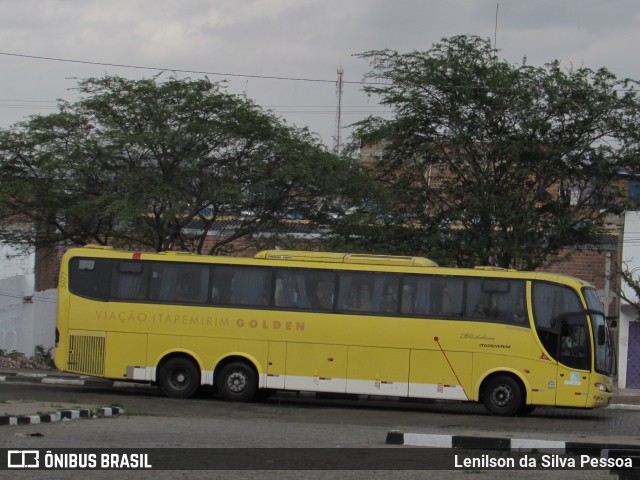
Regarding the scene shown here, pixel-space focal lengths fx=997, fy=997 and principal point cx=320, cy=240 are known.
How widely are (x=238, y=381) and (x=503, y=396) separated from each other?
5461 mm

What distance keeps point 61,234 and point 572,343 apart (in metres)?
14.5

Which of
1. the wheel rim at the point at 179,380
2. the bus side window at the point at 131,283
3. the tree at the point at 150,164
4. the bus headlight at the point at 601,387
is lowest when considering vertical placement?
the wheel rim at the point at 179,380

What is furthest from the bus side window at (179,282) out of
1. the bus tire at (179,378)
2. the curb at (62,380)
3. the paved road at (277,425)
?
the curb at (62,380)

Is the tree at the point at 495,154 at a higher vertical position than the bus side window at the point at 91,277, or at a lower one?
higher

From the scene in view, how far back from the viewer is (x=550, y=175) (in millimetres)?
27719

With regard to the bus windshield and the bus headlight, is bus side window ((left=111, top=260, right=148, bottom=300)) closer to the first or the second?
the bus windshield

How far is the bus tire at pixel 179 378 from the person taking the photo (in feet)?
68.6

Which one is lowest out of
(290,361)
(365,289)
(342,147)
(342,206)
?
(290,361)

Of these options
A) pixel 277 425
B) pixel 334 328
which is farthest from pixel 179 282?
pixel 277 425

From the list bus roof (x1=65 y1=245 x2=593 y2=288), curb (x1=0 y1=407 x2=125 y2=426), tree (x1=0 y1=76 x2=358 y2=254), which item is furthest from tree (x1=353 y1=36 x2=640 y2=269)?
curb (x1=0 y1=407 x2=125 y2=426)

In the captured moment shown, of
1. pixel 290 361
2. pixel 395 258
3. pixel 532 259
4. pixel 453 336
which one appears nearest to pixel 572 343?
pixel 453 336

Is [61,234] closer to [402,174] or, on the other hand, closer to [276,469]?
[402,174]

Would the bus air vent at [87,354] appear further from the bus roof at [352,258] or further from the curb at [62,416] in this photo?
the curb at [62,416]

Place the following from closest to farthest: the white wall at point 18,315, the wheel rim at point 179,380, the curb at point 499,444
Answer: the curb at point 499,444 → the wheel rim at point 179,380 → the white wall at point 18,315
